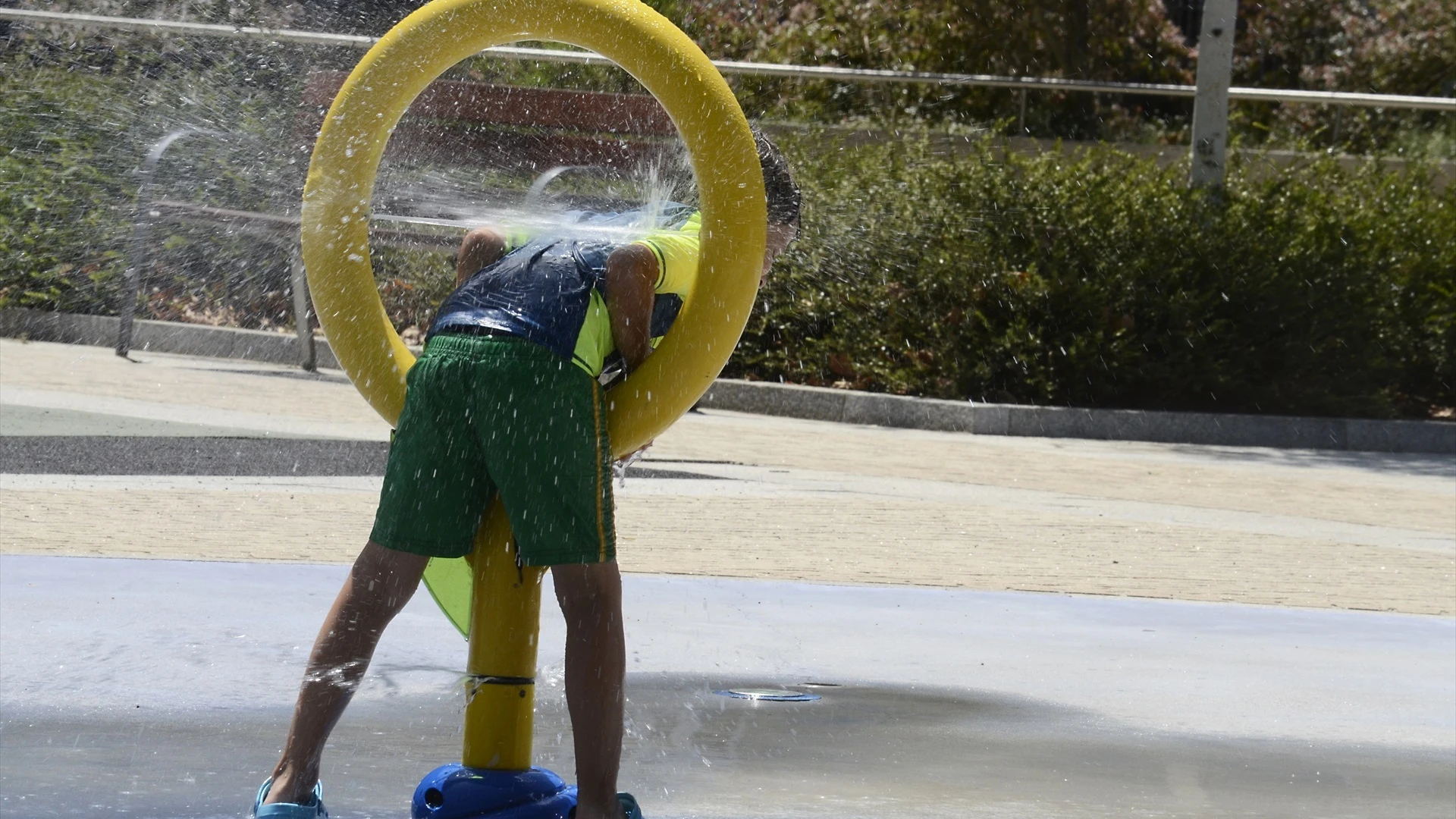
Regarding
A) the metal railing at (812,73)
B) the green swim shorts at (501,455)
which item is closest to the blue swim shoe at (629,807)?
the green swim shorts at (501,455)

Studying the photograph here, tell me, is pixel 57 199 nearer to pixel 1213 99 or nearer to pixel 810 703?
pixel 1213 99

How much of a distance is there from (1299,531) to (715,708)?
13.9 feet

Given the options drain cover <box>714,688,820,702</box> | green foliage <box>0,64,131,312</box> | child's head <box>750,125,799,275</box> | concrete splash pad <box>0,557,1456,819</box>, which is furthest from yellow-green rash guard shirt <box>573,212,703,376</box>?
green foliage <box>0,64,131,312</box>

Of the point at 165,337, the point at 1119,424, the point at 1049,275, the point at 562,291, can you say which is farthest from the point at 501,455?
the point at 165,337

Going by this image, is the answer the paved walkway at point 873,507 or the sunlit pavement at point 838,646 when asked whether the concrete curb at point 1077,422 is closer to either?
the paved walkway at point 873,507

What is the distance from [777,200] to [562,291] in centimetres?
62

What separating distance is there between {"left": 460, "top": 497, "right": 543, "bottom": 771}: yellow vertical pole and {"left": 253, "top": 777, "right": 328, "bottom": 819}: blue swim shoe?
0.87 feet

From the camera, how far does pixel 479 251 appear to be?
3.36 meters

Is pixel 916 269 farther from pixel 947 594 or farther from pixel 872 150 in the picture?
pixel 947 594

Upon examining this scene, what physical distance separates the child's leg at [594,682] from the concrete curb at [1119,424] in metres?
8.55

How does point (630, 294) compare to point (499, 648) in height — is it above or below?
above

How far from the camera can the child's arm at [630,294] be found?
10.2ft

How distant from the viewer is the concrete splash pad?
3.63 m

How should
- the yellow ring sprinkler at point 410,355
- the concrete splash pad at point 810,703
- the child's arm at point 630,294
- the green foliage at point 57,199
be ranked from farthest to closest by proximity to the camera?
the green foliage at point 57,199 → the concrete splash pad at point 810,703 → the yellow ring sprinkler at point 410,355 → the child's arm at point 630,294
